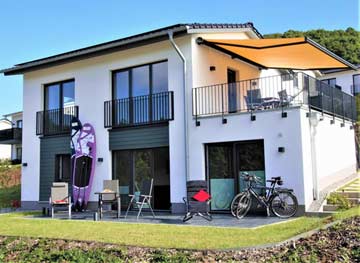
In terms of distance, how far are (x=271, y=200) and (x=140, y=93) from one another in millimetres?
6987

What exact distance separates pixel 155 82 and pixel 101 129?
3.17 metres

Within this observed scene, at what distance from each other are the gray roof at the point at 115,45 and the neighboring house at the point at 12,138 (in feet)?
13.8

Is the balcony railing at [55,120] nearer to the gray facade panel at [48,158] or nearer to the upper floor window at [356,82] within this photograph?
the gray facade panel at [48,158]

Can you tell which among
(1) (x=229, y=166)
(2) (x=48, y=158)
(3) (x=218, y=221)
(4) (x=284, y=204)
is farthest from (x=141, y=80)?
(4) (x=284, y=204)

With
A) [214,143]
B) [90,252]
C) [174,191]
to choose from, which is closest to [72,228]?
[90,252]

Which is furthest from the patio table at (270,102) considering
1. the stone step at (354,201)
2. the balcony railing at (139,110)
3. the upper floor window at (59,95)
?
the upper floor window at (59,95)

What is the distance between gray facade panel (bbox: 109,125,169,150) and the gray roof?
10.9 feet

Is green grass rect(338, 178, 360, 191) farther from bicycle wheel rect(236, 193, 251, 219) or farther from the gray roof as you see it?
the gray roof

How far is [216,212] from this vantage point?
14164mm

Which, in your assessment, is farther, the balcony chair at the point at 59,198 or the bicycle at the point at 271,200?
the balcony chair at the point at 59,198

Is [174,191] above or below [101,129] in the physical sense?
below

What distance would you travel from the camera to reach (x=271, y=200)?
41.2 ft

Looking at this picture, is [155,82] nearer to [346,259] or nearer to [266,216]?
[266,216]

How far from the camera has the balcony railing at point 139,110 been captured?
1557cm
